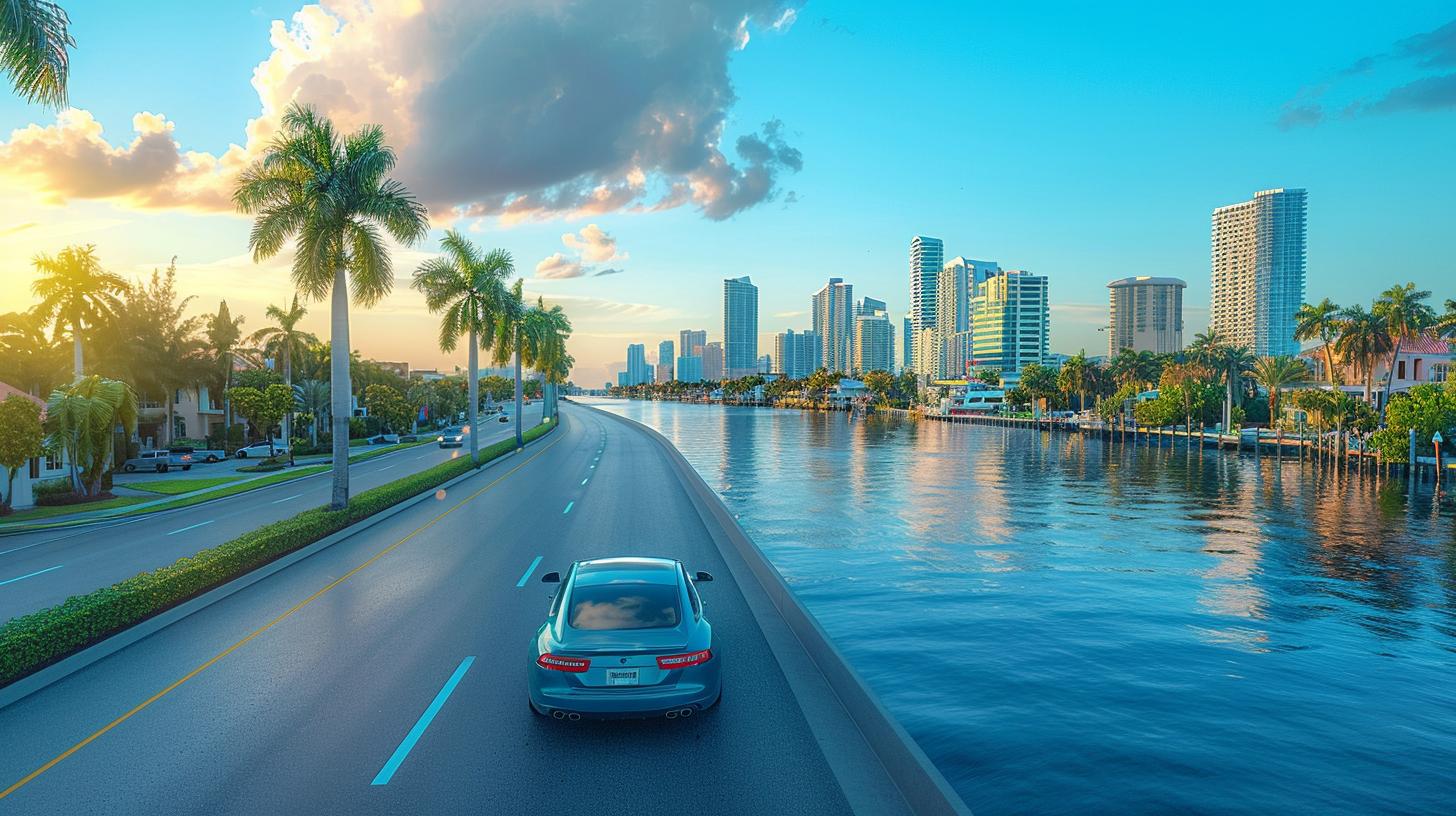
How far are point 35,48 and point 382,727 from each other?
13.6 m

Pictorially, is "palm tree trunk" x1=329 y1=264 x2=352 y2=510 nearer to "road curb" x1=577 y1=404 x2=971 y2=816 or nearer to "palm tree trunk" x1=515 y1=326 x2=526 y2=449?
"road curb" x1=577 y1=404 x2=971 y2=816

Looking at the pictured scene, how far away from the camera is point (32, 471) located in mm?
36219

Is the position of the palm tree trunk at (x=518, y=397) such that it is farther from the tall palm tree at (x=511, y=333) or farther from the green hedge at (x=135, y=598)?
the green hedge at (x=135, y=598)

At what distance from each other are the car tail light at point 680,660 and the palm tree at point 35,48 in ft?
49.6

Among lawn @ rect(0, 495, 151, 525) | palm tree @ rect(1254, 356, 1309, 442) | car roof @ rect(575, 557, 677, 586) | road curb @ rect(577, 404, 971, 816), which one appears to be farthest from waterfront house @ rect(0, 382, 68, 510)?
palm tree @ rect(1254, 356, 1309, 442)

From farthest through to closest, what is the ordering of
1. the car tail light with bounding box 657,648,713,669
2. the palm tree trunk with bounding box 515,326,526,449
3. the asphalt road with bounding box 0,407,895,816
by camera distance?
the palm tree trunk with bounding box 515,326,526,449 < the car tail light with bounding box 657,648,713,669 < the asphalt road with bounding box 0,407,895,816

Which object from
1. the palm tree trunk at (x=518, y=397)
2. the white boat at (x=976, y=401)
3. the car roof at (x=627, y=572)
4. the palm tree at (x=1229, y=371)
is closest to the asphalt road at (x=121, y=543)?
the car roof at (x=627, y=572)

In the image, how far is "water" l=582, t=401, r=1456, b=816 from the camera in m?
10.2

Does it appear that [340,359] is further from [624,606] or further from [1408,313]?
[1408,313]

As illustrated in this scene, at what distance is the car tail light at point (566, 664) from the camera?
8.13 m

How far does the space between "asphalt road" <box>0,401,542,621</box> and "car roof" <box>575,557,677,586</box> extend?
492 inches

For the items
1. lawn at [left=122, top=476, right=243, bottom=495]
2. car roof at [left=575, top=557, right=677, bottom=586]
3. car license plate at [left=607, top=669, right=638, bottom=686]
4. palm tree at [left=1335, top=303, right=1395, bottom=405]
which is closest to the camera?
car license plate at [left=607, top=669, right=638, bottom=686]

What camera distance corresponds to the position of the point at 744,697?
32.4ft

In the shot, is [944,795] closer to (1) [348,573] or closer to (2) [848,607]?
(2) [848,607]
